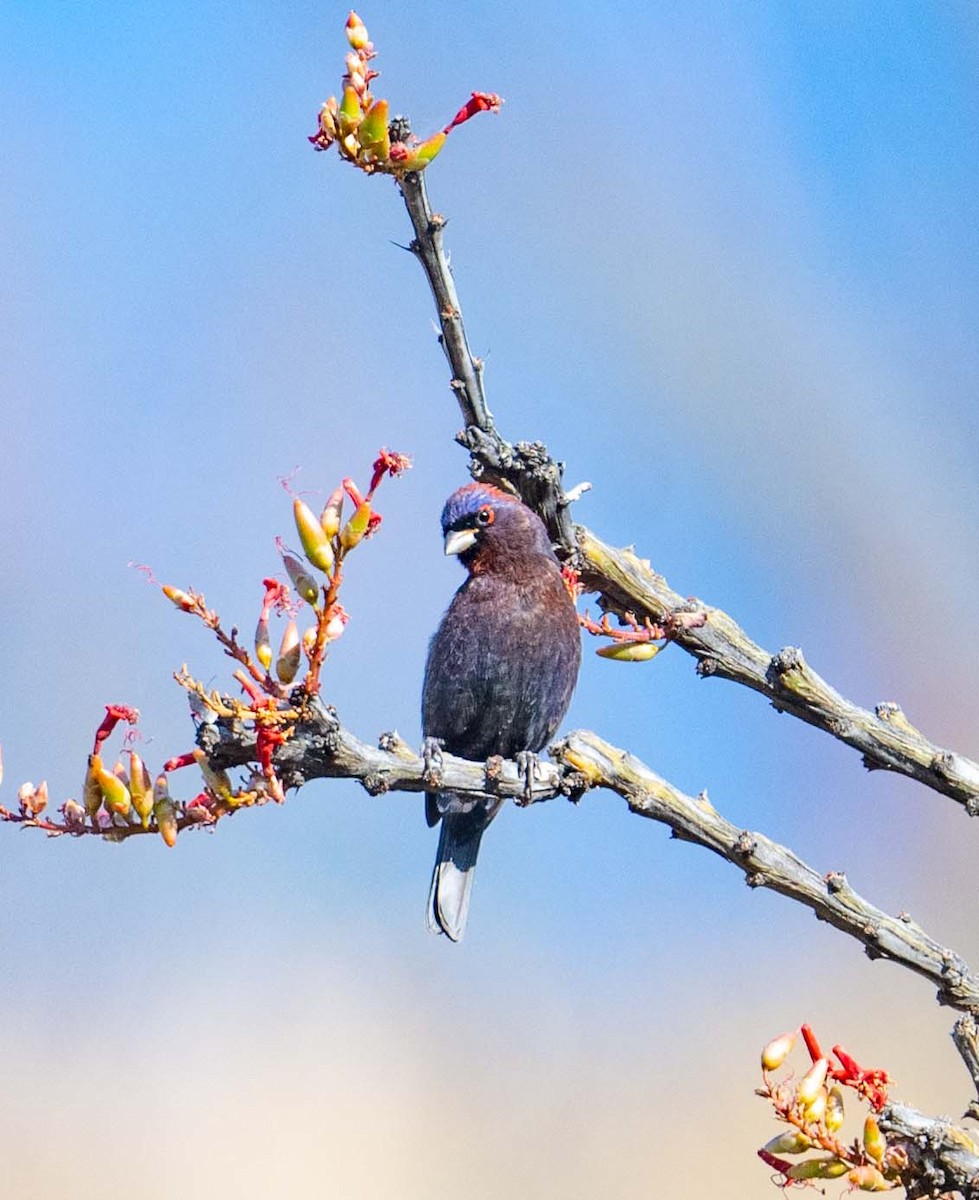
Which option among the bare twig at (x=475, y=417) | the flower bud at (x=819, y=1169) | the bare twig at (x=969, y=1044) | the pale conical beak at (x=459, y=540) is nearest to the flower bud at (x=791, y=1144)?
the flower bud at (x=819, y=1169)

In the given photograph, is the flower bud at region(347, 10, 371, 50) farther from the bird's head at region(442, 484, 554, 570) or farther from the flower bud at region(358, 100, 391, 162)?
the bird's head at region(442, 484, 554, 570)

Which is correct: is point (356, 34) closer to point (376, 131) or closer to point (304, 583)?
point (376, 131)

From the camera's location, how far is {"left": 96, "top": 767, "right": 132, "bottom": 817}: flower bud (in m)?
2.41

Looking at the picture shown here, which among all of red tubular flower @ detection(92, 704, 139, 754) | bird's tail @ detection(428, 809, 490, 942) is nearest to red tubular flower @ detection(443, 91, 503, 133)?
red tubular flower @ detection(92, 704, 139, 754)

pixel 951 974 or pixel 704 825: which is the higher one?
pixel 704 825

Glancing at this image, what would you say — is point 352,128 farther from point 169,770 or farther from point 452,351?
point 169,770

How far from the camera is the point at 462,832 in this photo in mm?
6086

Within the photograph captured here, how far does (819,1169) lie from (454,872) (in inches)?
143

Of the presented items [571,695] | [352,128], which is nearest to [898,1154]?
[352,128]

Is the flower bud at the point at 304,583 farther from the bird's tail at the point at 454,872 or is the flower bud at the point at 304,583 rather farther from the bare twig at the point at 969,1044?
the bird's tail at the point at 454,872

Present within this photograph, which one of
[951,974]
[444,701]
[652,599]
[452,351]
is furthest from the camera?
[444,701]

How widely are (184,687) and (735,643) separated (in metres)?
1.69

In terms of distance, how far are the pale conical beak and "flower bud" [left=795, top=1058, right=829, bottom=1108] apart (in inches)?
117

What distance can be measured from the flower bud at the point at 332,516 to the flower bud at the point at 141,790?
1.69 feet
